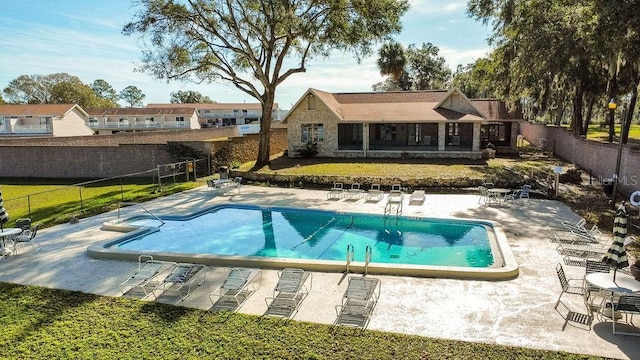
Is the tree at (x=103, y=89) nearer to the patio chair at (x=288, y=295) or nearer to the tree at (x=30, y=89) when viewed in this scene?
the tree at (x=30, y=89)

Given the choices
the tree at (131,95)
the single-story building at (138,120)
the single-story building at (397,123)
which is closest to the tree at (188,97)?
the tree at (131,95)

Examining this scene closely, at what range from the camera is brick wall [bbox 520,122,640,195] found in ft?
59.5

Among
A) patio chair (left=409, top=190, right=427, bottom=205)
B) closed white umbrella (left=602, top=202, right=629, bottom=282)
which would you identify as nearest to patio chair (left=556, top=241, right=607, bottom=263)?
closed white umbrella (left=602, top=202, right=629, bottom=282)

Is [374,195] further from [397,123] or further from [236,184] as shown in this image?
[397,123]

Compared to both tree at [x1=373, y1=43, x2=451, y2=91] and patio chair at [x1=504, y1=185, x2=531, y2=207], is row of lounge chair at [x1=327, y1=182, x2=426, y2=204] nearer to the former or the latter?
patio chair at [x1=504, y1=185, x2=531, y2=207]

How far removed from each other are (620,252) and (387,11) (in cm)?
1998

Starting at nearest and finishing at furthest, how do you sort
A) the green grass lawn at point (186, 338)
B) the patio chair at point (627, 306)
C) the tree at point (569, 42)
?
the green grass lawn at point (186, 338), the patio chair at point (627, 306), the tree at point (569, 42)

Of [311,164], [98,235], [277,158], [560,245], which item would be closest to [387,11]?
[311,164]

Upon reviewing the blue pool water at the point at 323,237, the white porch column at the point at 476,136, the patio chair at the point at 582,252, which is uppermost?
the white porch column at the point at 476,136

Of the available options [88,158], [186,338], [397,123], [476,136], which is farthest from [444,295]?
[397,123]

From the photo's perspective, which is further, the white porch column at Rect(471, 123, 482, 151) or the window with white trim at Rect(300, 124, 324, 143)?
the window with white trim at Rect(300, 124, 324, 143)

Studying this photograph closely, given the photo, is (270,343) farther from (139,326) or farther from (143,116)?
(143,116)

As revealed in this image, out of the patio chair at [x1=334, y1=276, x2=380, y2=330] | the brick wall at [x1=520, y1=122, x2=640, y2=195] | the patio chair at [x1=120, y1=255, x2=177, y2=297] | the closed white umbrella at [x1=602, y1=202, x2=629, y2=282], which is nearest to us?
the patio chair at [x1=334, y1=276, x2=380, y2=330]

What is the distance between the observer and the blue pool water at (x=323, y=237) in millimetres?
13438
